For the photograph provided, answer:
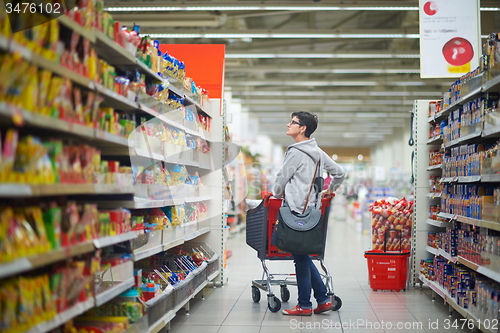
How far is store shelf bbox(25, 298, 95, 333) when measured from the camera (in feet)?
7.26

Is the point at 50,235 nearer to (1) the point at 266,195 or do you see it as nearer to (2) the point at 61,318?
(2) the point at 61,318

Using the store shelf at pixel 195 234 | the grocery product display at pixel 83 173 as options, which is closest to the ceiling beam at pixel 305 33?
the store shelf at pixel 195 234

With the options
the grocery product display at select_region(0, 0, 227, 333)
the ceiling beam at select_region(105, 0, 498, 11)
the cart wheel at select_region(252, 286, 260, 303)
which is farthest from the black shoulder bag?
the ceiling beam at select_region(105, 0, 498, 11)

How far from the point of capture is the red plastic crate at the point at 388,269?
6.01 m

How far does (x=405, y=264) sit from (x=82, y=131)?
4.44 metres

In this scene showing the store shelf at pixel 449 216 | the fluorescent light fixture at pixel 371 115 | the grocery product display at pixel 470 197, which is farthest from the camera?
the fluorescent light fixture at pixel 371 115

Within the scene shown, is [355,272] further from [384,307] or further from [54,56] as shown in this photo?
[54,56]

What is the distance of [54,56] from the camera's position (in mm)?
2359

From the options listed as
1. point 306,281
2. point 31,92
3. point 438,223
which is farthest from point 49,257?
point 438,223

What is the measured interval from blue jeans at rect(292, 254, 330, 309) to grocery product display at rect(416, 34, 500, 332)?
42.4 inches

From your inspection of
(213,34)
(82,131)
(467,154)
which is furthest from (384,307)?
(213,34)

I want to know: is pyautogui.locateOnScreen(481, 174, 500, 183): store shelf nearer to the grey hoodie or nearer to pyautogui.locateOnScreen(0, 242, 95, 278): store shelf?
the grey hoodie

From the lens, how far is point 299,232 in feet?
14.7
